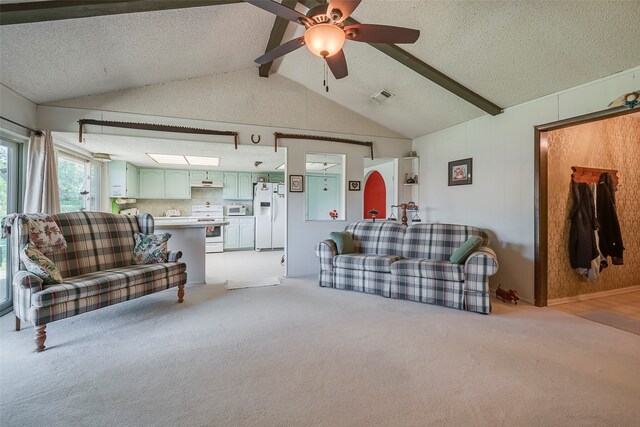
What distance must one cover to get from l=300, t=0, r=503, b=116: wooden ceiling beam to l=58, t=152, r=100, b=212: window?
167 inches

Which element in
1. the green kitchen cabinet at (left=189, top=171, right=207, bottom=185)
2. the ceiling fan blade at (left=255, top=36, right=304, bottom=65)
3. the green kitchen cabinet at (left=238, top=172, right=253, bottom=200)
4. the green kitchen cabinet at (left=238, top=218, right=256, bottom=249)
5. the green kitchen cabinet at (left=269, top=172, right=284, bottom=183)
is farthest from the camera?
the green kitchen cabinet at (left=269, top=172, right=284, bottom=183)

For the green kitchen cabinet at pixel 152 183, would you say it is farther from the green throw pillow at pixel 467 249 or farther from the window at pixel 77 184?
the green throw pillow at pixel 467 249

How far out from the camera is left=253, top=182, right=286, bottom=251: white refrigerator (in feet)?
24.4

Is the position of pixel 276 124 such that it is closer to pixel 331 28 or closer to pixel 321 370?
pixel 331 28

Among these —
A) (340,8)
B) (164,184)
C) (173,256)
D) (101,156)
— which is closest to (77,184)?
(101,156)

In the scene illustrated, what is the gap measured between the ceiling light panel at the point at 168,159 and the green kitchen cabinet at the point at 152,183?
2.24 ft

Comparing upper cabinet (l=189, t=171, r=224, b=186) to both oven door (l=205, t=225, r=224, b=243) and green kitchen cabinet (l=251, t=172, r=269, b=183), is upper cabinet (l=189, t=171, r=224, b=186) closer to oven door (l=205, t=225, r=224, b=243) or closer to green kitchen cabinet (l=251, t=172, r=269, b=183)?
green kitchen cabinet (l=251, t=172, r=269, b=183)

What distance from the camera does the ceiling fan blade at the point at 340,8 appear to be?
5.56 ft

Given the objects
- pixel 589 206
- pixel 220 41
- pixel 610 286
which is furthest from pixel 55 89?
pixel 610 286

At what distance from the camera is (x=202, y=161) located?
20.5 ft

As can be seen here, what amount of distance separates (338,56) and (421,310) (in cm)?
260

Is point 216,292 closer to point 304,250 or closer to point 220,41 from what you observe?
point 304,250

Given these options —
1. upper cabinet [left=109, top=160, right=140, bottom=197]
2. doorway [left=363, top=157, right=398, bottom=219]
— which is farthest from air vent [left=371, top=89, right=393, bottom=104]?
upper cabinet [left=109, top=160, right=140, bottom=197]

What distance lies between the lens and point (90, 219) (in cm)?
326
